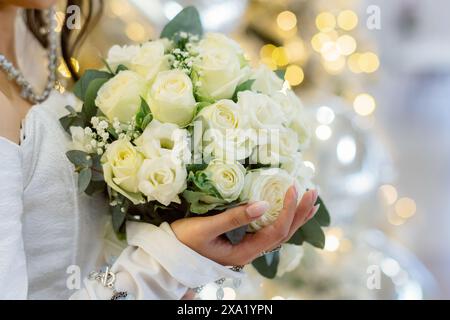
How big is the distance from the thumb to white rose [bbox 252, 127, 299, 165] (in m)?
0.07

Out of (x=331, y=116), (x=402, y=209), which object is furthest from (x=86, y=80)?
(x=402, y=209)

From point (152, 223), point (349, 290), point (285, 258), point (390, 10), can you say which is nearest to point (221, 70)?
point (152, 223)

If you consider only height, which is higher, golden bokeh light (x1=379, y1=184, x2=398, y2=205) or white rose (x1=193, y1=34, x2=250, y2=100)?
white rose (x1=193, y1=34, x2=250, y2=100)

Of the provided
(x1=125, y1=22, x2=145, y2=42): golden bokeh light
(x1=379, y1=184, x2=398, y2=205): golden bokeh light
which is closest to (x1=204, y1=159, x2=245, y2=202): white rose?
(x1=125, y1=22, x2=145, y2=42): golden bokeh light

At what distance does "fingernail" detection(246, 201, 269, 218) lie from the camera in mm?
690

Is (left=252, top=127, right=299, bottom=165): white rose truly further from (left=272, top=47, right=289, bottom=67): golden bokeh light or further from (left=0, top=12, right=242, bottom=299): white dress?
(left=272, top=47, right=289, bottom=67): golden bokeh light

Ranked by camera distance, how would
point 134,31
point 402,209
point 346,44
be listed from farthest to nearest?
1. point 402,209
2. point 346,44
3. point 134,31

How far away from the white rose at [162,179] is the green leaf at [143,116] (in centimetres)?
6

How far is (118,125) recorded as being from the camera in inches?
29.7

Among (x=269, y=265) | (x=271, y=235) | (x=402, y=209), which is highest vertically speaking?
(x=271, y=235)

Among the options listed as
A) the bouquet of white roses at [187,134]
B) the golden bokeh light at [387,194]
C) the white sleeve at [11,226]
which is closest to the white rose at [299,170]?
the bouquet of white roses at [187,134]

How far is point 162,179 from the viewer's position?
705 millimetres

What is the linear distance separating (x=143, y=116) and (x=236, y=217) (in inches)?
7.1

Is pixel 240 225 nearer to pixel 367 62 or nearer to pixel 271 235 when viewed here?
pixel 271 235
